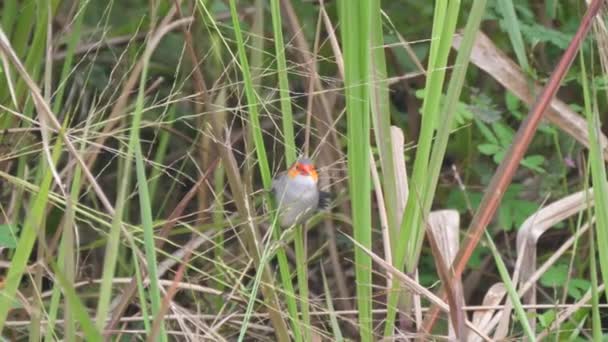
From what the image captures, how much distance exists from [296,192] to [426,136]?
207 mm

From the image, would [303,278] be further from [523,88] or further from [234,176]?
[523,88]

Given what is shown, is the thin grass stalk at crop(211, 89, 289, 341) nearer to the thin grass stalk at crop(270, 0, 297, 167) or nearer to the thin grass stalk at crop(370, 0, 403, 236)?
the thin grass stalk at crop(270, 0, 297, 167)

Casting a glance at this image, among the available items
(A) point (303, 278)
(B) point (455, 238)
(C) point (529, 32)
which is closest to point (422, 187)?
(A) point (303, 278)

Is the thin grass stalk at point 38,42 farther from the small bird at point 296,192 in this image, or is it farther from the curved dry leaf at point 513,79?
the curved dry leaf at point 513,79

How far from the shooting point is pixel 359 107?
54.9 inches

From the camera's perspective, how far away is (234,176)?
4.36 feet

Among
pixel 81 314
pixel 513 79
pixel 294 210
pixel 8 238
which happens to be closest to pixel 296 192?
pixel 294 210

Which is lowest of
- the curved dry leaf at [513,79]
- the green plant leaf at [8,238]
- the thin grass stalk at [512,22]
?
the green plant leaf at [8,238]

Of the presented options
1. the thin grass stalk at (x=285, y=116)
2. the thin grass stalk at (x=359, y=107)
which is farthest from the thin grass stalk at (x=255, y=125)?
the thin grass stalk at (x=359, y=107)

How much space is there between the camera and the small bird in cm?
149

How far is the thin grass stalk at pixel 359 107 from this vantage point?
1.36 m

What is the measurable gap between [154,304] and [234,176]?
8.8 inches

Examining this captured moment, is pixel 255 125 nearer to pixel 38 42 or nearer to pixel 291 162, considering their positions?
pixel 291 162

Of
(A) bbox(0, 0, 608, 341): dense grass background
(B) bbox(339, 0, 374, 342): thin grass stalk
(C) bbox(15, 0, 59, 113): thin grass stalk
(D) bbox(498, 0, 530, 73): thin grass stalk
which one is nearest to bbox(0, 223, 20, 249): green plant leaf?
(A) bbox(0, 0, 608, 341): dense grass background
